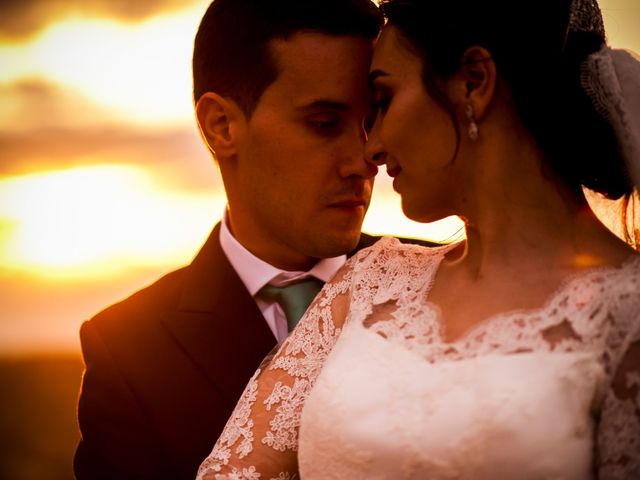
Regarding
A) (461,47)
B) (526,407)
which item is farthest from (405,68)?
(526,407)

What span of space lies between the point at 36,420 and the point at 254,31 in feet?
31.7

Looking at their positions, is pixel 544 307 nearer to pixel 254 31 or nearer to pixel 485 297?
pixel 485 297

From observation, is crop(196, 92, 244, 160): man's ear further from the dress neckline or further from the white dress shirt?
the dress neckline

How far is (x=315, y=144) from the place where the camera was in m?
3.21

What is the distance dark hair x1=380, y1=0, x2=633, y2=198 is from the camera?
2.29 m

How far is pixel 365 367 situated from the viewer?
232 centimetres

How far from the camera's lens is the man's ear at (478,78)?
7.57 ft

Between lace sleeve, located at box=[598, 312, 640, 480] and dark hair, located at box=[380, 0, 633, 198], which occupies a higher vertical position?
dark hair, located at box=[380, 0, 633, 198]

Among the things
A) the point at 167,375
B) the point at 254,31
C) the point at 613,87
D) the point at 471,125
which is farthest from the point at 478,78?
the point at 167,375

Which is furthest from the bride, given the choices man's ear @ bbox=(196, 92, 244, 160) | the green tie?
man's ear @ bbox=(196, 92, 244, 160)

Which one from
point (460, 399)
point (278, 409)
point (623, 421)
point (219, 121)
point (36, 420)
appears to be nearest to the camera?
point (623, 421)

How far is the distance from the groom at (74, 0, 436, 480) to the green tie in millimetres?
19

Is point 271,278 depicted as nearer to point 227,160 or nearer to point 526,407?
point 227,160

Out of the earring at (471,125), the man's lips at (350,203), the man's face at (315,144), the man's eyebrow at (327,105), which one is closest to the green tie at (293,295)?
the man's face at (315,144)
